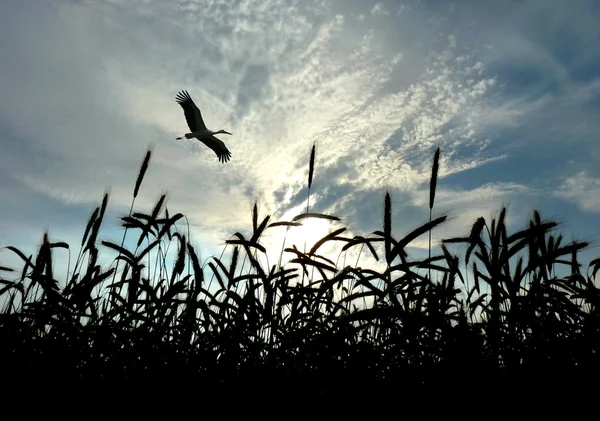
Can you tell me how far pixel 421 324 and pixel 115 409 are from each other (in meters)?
1.92

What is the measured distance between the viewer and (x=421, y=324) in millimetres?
3178

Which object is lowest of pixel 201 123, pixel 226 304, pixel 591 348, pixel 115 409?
pixel 115 409

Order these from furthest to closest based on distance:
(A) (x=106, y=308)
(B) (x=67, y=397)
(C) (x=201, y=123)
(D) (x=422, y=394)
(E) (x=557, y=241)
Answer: (C) (x=201, y=123)
(E) (x=557, y=241)
(A) (x=106, y=308)
(B) (x=67, y=397)
(D) (x=422, y=394)

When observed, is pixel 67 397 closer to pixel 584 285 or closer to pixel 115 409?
pixel 115 409

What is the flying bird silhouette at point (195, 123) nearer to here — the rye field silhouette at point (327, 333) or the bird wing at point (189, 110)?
the bird wing at point (189, 110)

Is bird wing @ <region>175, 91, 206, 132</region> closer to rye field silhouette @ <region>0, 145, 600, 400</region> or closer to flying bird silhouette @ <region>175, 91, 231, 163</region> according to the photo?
flying bird silhouette @ <region>175, 91, 231, 163</region>

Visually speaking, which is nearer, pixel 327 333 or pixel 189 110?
pixel 327 333

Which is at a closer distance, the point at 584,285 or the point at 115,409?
the point at 115,409

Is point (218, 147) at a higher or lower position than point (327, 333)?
higher

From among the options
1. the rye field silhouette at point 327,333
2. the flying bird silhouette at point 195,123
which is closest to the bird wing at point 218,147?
the flying bird silhouette at point 195,123

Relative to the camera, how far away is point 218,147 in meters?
13.6

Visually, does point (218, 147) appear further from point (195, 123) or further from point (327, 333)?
point (327, 333)

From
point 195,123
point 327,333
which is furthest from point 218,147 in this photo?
point 327,333

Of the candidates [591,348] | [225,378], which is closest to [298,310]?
[225,378]
